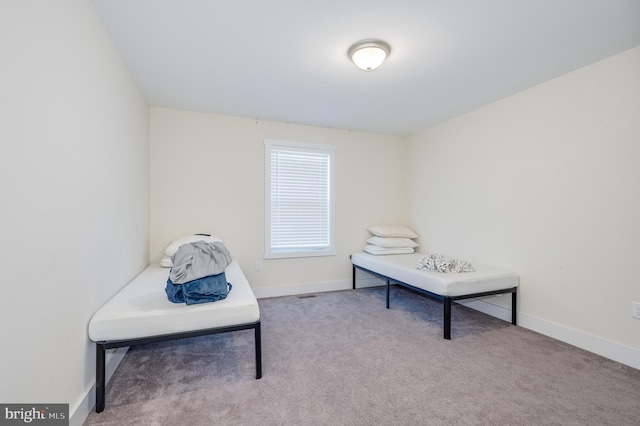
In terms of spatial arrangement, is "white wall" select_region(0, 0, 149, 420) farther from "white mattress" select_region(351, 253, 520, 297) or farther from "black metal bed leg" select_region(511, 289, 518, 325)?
"black metal bed leg" select_region(511, 289, 518, 325)

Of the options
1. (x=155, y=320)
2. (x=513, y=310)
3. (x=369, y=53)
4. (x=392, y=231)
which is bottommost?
(x=513, y=310)

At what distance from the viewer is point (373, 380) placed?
1.86 m

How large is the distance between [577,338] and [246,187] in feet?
12.0

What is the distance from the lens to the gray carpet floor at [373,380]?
154 centimetres

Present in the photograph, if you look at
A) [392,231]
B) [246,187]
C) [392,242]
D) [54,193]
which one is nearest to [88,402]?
[54,193]

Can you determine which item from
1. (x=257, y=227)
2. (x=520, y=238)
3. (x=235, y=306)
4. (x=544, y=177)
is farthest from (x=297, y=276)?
(x=544, y=177)

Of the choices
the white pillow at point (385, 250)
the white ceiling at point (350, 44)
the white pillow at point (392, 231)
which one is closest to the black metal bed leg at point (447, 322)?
the white pillow at point (385, 250)

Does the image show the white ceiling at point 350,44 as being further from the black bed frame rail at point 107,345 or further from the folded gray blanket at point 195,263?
the black bed frame rail at point 107,345

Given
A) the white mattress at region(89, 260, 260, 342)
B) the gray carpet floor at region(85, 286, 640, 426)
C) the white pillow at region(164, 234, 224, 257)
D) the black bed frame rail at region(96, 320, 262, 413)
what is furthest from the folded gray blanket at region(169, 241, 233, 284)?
the white pillow at region(164, 234, 224, 257)

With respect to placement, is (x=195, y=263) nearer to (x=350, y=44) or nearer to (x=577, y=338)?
(x=350, y=44)

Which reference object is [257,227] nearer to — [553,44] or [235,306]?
[235,306]

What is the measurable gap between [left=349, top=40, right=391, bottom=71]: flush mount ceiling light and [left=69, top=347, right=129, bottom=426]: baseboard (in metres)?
2.73

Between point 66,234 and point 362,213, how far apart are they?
346 cm

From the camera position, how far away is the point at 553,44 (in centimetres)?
202
